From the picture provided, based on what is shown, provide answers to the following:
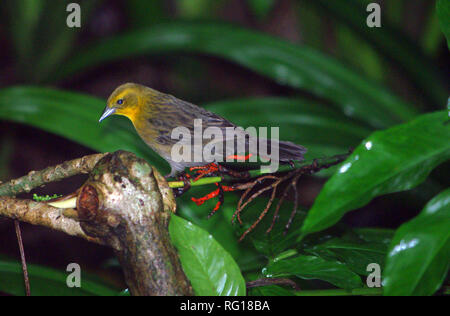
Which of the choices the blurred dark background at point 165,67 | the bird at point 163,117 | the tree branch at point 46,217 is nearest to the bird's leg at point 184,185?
the bird at point 163,117

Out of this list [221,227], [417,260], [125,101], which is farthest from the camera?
[221,227]

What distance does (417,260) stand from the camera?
48 cm

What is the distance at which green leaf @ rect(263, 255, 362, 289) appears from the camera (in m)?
0.59

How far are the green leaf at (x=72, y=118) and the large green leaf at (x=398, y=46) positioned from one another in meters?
0.94

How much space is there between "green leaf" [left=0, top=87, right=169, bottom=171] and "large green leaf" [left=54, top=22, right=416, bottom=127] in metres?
0.42

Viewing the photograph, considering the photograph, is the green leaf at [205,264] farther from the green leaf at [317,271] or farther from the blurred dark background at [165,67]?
the blurred dark background at [165,67]

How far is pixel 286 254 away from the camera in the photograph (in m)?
0.72

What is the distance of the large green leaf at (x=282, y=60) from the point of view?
5.16 ft

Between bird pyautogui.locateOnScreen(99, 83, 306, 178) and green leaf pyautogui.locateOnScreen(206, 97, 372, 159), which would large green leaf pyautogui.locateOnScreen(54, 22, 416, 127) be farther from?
bird pyautogui.locateOnScreen(99, 83, 306, 178)

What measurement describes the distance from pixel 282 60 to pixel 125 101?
0.91 meters

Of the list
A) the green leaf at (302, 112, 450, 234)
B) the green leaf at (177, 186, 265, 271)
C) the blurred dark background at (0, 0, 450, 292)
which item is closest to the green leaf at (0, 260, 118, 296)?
the green leaf at (177, 186, 265, 271)

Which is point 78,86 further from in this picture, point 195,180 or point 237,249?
point 195,180

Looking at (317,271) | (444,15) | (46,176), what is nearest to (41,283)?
(46,176)

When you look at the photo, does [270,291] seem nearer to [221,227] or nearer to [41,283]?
[221,227]
